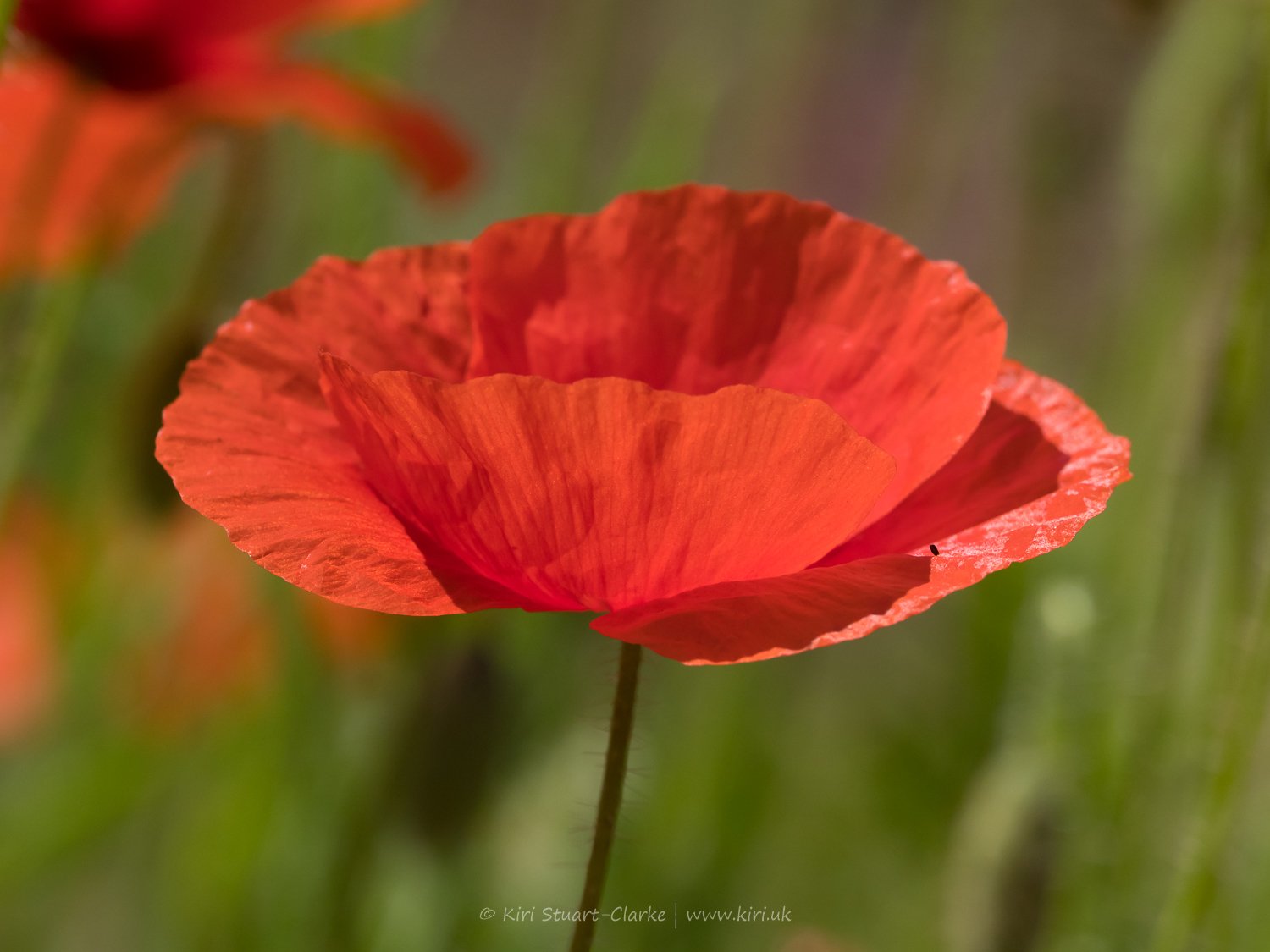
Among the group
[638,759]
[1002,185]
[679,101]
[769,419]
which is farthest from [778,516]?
[1002,185]

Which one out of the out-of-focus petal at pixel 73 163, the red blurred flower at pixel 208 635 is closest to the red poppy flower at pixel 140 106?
the out-of-focus petal at pixel 73 163

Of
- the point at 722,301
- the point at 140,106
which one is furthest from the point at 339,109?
the point at 722,301

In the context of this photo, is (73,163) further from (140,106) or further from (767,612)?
(767,612)

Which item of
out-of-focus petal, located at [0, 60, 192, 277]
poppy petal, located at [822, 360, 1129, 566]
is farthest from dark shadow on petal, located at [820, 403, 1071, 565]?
out-of-focus petal, located at [0, 60, 192, 277]

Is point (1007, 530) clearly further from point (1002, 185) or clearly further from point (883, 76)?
point (883, 76)

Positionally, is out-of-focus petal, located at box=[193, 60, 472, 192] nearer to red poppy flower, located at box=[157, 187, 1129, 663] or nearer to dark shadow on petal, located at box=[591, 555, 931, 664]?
red poppy flower, located at box=[157, 187, 1129, 663]
